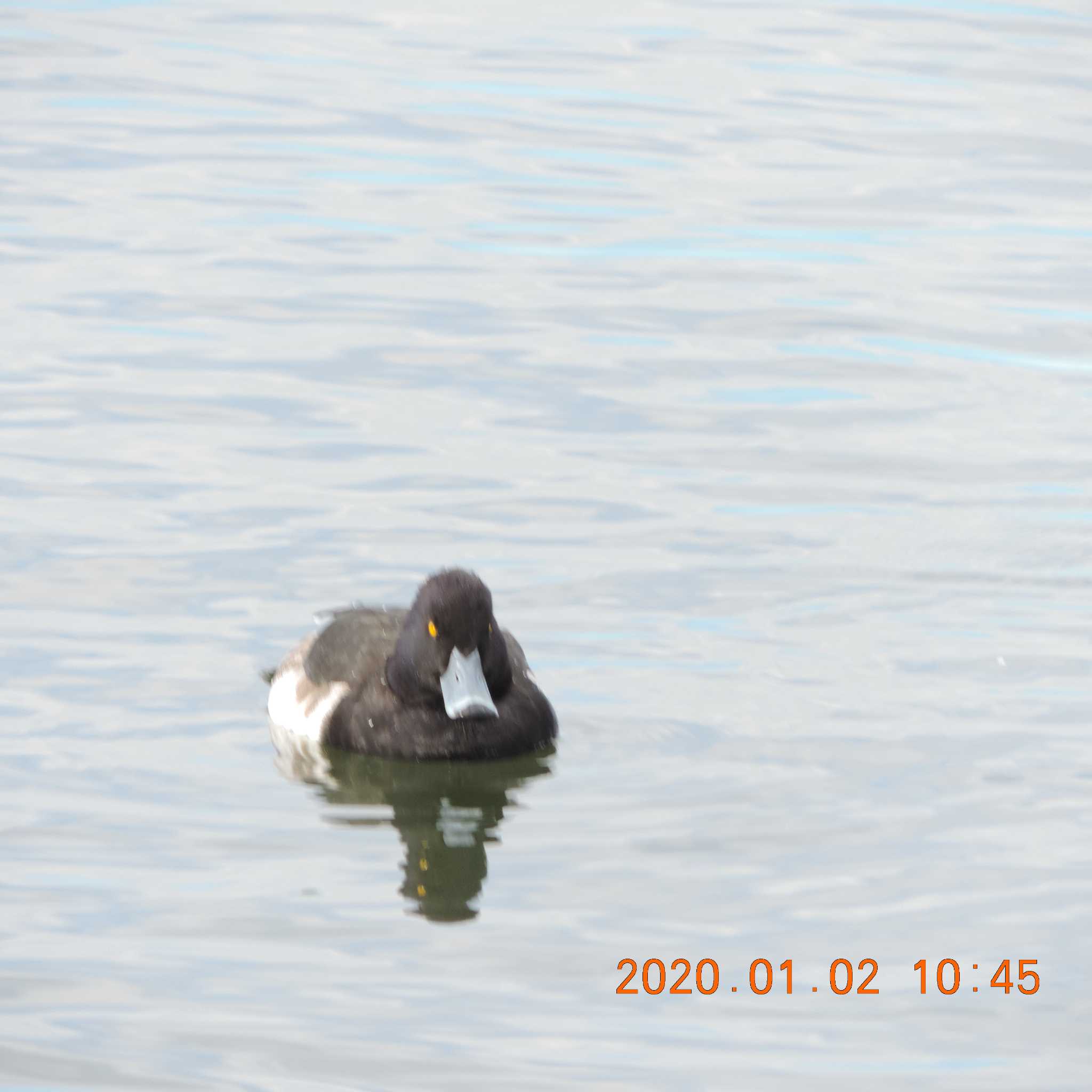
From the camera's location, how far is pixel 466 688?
37.9ft

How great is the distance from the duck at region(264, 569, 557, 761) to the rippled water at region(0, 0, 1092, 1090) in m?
0.17

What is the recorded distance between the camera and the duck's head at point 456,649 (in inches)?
452

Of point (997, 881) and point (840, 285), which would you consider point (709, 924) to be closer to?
point (997, 881)

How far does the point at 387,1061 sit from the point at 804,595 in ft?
17.2

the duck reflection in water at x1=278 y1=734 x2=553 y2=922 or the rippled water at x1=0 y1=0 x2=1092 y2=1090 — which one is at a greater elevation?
the rippled water at x1=0 y1=0 x2=1092 y2=1090

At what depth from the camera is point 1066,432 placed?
16219 mm

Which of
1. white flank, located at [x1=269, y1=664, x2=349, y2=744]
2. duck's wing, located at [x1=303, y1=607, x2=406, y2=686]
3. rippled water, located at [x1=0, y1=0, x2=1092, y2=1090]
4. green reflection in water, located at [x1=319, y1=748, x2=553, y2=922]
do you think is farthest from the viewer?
duck's wing, located at [x1=303, y1=607, x2=406, y2=686]

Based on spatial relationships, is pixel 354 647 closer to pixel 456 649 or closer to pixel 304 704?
pixel 304 704

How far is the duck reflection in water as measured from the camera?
10195mm

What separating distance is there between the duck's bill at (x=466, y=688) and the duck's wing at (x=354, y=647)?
61 cm
